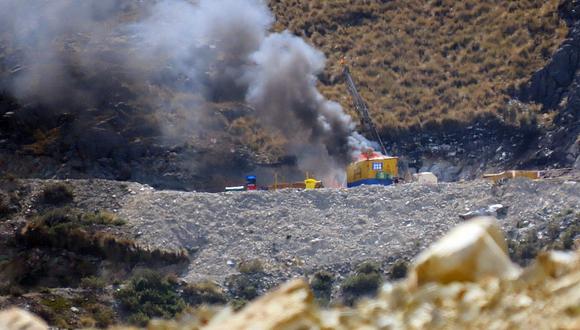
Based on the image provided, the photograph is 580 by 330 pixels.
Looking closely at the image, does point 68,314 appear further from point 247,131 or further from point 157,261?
point 247,131

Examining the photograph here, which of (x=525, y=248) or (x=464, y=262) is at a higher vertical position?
(x=464, y=262)

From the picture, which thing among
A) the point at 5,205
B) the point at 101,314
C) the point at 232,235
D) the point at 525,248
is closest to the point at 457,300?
the point at 101,314

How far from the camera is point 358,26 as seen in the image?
71.1m

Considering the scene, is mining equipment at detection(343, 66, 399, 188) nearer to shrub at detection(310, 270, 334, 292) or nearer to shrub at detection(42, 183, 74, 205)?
shrub at detection(42, 183, 74, 205)

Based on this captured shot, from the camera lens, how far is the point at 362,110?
61.2 metres

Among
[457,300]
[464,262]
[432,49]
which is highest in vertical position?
[464,262]

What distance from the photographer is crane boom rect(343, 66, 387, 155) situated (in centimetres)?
5856

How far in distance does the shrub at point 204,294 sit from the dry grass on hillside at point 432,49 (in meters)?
24.8

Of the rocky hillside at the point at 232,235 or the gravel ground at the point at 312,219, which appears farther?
the gravel ground at the point at 312,219

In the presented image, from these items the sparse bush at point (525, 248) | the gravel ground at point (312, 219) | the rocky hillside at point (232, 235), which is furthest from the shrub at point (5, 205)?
the sparse bush at point (525, 248)

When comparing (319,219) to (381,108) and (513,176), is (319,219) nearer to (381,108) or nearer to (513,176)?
(513,176)

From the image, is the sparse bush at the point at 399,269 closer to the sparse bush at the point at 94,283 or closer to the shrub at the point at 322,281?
the shrub at the point at 322,281

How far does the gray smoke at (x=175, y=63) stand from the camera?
189 feet

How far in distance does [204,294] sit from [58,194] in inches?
424
